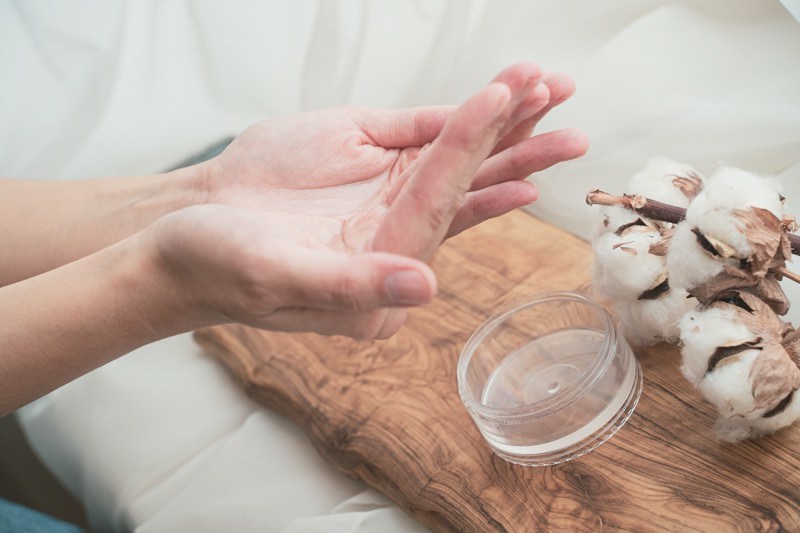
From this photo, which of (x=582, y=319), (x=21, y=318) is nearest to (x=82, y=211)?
(x=21, y=318)

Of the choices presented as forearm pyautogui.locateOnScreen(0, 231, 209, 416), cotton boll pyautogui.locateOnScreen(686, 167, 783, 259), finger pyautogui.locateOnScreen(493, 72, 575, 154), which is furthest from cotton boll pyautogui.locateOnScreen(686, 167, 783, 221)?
forearm pyautogui.locateOnScreen(0, 231, 209, 416)

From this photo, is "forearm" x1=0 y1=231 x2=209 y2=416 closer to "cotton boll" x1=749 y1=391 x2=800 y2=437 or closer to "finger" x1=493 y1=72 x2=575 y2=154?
"finger" x1=493 y1=72 x2=575 y2=154

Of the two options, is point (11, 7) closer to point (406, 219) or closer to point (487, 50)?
point (487, 50)

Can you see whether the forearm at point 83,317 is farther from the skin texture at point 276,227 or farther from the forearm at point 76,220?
the forearm at point 76,220

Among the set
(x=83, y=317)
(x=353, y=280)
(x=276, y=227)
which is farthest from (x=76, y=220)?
(x=353, y=280)

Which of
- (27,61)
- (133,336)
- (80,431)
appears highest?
(27,61)
